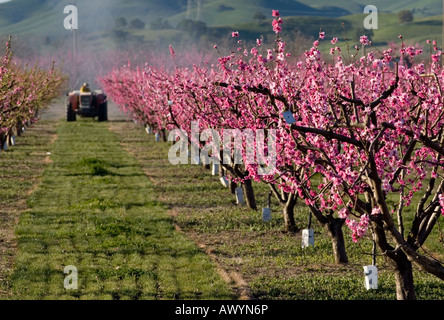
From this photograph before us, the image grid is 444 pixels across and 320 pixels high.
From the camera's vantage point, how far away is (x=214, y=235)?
41.9 ft

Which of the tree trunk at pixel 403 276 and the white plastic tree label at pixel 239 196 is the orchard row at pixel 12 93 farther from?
the tree trunk at pixel 403 276

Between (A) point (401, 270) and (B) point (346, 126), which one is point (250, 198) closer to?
(A) point (401, 270)

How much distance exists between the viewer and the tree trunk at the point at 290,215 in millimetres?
12645

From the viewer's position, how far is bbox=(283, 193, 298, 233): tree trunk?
41.5ft

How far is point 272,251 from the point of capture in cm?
1149

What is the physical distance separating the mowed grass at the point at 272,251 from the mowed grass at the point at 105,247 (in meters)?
0.47

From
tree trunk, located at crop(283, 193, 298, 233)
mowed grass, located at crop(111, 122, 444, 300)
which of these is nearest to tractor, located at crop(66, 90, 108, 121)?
mowed grass, located at crop(111, 122, 444, 300)

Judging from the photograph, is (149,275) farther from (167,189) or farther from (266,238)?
(167,189)

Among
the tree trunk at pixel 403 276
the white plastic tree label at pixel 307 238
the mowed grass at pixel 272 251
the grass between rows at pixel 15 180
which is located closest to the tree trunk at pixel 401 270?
the tree trunk at pixel 403 276

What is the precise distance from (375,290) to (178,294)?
2584mm

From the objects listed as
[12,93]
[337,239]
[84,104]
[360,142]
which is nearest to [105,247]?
[337,239]

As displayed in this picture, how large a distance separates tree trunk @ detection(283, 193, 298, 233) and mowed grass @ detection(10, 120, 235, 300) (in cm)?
195

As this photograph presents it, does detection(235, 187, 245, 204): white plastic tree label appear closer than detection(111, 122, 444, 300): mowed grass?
No

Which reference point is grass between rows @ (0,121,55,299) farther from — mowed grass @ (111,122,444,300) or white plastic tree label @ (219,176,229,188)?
white plastic tree label @ (219,176,229,188)
